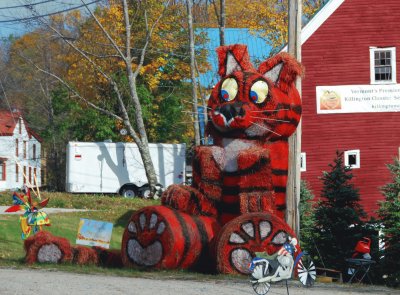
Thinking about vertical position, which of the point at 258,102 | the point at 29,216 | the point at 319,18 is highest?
the point at 319,18

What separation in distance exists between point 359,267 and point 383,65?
11.1m

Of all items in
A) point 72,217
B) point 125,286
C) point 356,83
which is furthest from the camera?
point 72,217

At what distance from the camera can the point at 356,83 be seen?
28531 millimetres

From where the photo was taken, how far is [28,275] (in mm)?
14914

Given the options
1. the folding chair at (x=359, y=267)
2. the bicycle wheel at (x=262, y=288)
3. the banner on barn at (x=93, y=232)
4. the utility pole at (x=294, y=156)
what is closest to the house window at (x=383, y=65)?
the utility pole at (x=294, y=156)

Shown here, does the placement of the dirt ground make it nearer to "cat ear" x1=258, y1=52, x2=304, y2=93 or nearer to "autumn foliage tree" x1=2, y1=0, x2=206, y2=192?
"cat ear" x1=258, y1=52, x2=304, y2=93

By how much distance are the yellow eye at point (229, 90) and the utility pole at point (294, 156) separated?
191 centimetres

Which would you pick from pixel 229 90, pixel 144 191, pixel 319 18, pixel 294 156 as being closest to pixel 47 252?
pixel 229 90

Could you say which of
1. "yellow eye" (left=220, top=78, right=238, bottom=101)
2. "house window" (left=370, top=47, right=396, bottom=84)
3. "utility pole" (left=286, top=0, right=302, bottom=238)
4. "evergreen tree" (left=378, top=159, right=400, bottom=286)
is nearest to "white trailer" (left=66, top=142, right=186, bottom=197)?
"house window" (left=370, top=47, right=396, bottom=84)

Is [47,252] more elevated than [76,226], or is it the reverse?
[76,226]

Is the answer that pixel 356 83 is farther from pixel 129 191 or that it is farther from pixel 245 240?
pixel 129 191

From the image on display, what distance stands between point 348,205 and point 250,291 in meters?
7.77

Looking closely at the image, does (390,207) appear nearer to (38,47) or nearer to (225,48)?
(225,48)

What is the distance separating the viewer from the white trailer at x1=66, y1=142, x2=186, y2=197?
4094 centimetres
